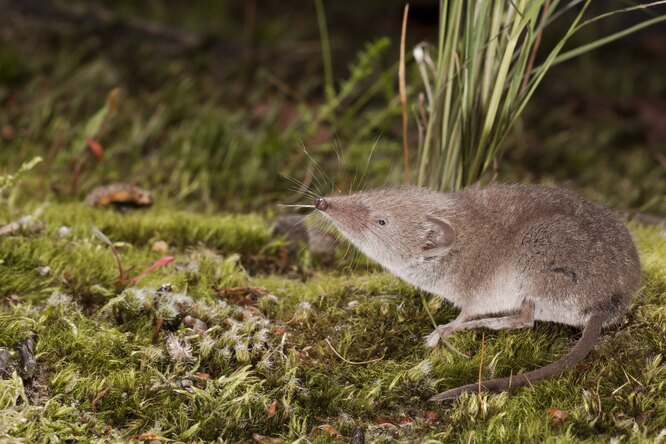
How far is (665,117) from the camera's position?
751cm

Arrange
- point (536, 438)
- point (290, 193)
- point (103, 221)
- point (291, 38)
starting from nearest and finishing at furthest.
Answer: point (536, 438), point (103, 221), point (290, 193), point (291, 38)

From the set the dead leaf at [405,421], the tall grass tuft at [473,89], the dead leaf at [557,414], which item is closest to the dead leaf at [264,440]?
the dead leaf at [405,421]

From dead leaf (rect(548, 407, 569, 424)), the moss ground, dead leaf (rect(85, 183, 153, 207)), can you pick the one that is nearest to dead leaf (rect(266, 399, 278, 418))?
the moss ground

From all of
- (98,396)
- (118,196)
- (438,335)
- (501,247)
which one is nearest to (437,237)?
(501,247)

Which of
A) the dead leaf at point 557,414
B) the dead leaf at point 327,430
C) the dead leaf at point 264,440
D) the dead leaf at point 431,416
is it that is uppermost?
the dead leaf at point 557,414

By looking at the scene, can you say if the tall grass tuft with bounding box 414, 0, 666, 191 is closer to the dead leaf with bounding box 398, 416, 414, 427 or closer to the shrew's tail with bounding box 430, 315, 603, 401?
the shrew's tail with bounding box 430, 315, 603, 401

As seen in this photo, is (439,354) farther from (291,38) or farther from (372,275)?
(291,38)

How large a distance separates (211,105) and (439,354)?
3.75 m

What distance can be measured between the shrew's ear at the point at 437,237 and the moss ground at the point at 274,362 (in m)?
0.33

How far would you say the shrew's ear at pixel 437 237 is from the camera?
3.07 metres

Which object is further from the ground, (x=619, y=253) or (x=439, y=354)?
(x=619, y=253)

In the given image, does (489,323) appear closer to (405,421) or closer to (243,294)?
(405,421)

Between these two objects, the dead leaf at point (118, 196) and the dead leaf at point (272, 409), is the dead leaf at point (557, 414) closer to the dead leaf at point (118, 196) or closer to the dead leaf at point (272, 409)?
the dead leaf at point (272, 409)

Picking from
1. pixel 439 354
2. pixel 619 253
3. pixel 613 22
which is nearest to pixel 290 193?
pixel 439 354
